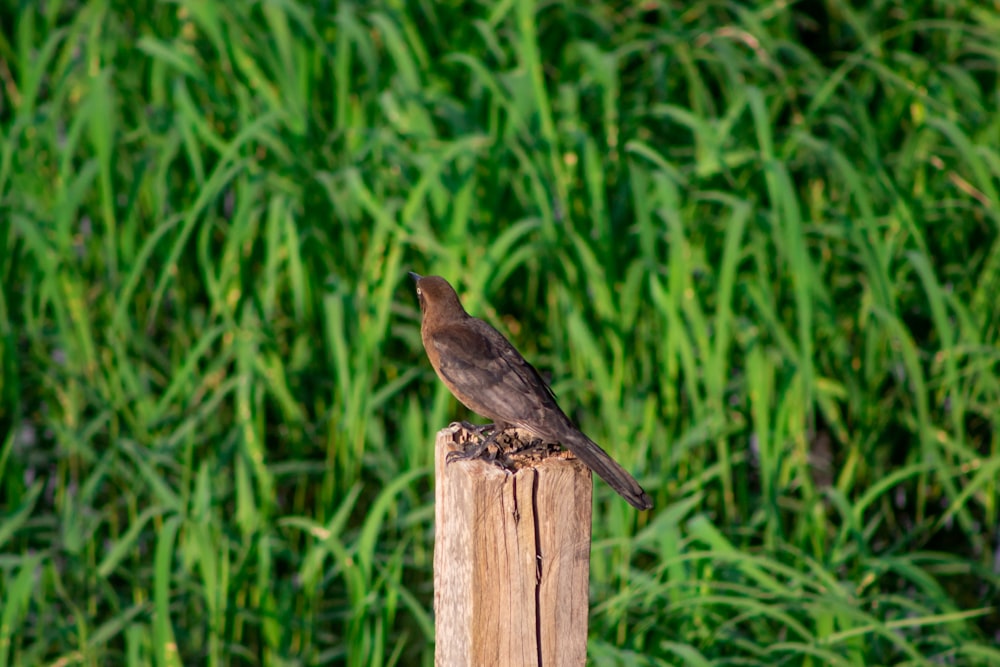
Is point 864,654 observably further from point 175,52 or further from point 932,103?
point 175,52

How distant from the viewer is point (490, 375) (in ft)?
6.93

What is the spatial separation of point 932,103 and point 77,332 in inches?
99.3

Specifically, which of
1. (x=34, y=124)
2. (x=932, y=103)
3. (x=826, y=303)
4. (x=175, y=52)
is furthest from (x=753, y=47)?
(x=34, y=124)

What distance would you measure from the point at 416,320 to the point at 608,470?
162cm

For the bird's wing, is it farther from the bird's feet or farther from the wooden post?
the wooden post

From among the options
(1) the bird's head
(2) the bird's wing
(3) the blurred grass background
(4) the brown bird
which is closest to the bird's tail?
(4) the brown bird

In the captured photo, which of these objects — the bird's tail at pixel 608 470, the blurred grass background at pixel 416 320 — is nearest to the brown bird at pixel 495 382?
the bird's tail at pixel 608 470

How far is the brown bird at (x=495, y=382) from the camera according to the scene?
1813mm

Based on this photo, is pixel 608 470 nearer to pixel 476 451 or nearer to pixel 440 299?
pixel 476 451

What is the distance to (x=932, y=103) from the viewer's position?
10.9ft

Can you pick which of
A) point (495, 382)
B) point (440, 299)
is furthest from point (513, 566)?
point (440, 299)

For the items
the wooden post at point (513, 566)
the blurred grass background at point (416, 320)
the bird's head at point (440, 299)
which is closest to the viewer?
the wooden post at point (513, 566)

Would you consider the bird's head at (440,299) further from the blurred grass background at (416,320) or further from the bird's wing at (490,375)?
the blurred grass background at (416,320)

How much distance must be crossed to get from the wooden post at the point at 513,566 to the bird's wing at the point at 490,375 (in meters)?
0.26
